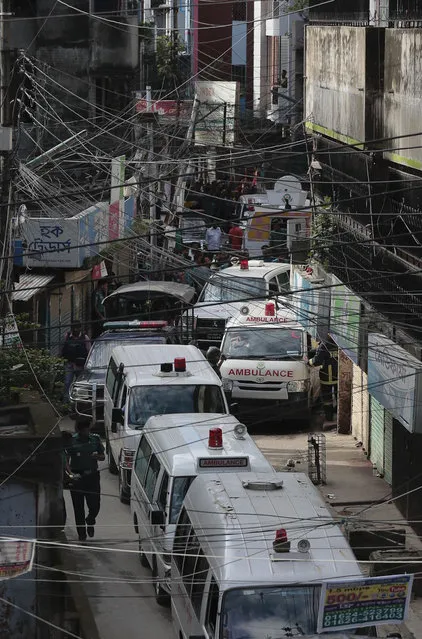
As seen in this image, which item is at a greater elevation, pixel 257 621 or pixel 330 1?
pixel 330 1

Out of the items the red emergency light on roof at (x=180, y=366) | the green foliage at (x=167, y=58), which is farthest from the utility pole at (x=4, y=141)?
the green foliage at (x=167, y=58)

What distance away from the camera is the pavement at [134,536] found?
1369cm

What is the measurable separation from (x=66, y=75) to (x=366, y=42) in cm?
2233

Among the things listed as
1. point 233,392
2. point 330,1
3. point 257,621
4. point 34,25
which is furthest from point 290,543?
point 34,25

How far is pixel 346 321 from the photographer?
21.0m

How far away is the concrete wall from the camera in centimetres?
2294

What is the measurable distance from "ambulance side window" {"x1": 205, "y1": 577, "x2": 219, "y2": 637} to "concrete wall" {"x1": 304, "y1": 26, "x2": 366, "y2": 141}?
43.6ft

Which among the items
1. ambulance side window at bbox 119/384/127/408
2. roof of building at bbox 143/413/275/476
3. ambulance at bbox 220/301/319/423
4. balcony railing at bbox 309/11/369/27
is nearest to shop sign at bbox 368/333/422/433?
roof of building at bbox 143/413/275/476

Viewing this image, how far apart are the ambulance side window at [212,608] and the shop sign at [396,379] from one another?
555cm

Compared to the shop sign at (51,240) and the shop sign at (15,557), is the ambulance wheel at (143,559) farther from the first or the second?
the shop sign at (51,240)

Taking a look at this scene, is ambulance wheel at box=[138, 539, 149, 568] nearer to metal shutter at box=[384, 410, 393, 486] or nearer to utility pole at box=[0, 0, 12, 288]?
utility pole at box=[0, 0, 12, 288]

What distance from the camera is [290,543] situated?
1038cm

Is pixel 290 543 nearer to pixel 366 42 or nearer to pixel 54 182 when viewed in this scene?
pixel 366 42

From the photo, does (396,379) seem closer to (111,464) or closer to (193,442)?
(193,442)
